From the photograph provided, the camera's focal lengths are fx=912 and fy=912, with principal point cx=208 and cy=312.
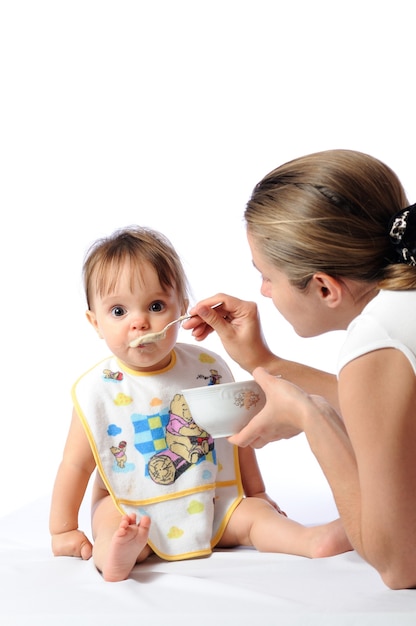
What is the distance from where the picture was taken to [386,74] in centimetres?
438

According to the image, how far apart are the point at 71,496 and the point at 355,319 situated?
3.23ft

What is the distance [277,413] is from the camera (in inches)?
77.4

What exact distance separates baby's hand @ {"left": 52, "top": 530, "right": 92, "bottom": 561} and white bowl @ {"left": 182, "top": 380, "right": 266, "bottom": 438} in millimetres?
509

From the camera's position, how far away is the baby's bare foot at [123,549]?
209 centimetres

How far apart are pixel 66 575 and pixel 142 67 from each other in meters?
2.98

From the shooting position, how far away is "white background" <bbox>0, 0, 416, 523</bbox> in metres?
4.38

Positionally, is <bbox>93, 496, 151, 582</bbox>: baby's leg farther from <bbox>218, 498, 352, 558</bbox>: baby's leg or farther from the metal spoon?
the metal spoon

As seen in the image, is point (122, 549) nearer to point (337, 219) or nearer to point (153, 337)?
point (153, 337)

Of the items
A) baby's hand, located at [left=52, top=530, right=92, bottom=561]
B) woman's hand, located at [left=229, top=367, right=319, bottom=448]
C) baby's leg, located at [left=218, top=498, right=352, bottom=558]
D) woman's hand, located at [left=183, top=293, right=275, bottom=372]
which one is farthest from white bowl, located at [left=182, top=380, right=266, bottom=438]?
Result: baby's hand, located at [left=52, top=530, right=92, bottom=561]

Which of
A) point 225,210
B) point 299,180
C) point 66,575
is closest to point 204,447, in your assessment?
point 66,575

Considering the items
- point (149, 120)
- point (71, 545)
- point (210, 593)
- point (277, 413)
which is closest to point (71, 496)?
point (71, 545)

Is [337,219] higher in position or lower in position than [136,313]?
higher

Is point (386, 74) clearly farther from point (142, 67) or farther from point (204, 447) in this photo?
point (204, 447)

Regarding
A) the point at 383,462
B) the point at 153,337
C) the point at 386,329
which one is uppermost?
the point at 386,329
